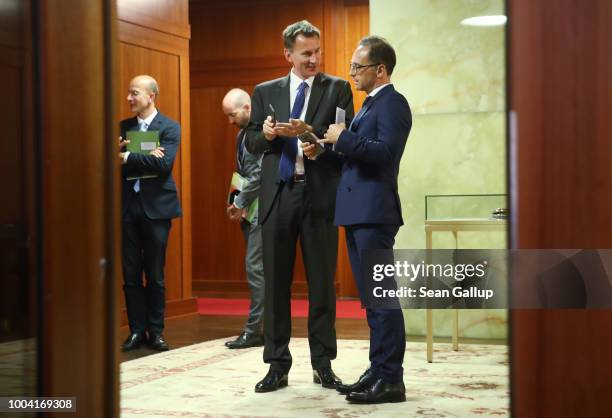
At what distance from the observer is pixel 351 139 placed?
327 cm

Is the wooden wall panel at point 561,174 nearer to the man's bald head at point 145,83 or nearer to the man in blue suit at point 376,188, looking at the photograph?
the man in blue suit at point 376,188

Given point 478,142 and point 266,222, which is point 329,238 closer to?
point 266,222

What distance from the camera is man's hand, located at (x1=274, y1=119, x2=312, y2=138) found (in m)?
3.44

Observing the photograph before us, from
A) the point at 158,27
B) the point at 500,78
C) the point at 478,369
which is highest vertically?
the point at 158,27

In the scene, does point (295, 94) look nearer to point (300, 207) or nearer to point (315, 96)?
point (315, 96)

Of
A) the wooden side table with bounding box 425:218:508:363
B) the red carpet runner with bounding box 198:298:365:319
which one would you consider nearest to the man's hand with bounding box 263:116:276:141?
the wooden side table with bounding box 425:218:508:363

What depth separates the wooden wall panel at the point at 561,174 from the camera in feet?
4.23

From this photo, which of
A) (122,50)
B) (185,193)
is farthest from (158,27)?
(185,193)

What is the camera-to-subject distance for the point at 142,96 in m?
5.07

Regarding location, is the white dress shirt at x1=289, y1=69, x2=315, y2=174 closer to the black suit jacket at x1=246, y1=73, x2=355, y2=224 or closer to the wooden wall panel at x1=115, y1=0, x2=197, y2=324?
the black suit jacket at x1=246, y1=73, x2=355, y2=224

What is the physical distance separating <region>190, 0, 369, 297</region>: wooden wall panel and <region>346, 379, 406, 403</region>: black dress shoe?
5094 millimetres

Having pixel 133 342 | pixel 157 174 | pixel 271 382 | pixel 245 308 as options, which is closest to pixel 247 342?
pixel 133 342

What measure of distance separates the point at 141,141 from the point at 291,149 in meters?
1.59

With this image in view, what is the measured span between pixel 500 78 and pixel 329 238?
2012mm
